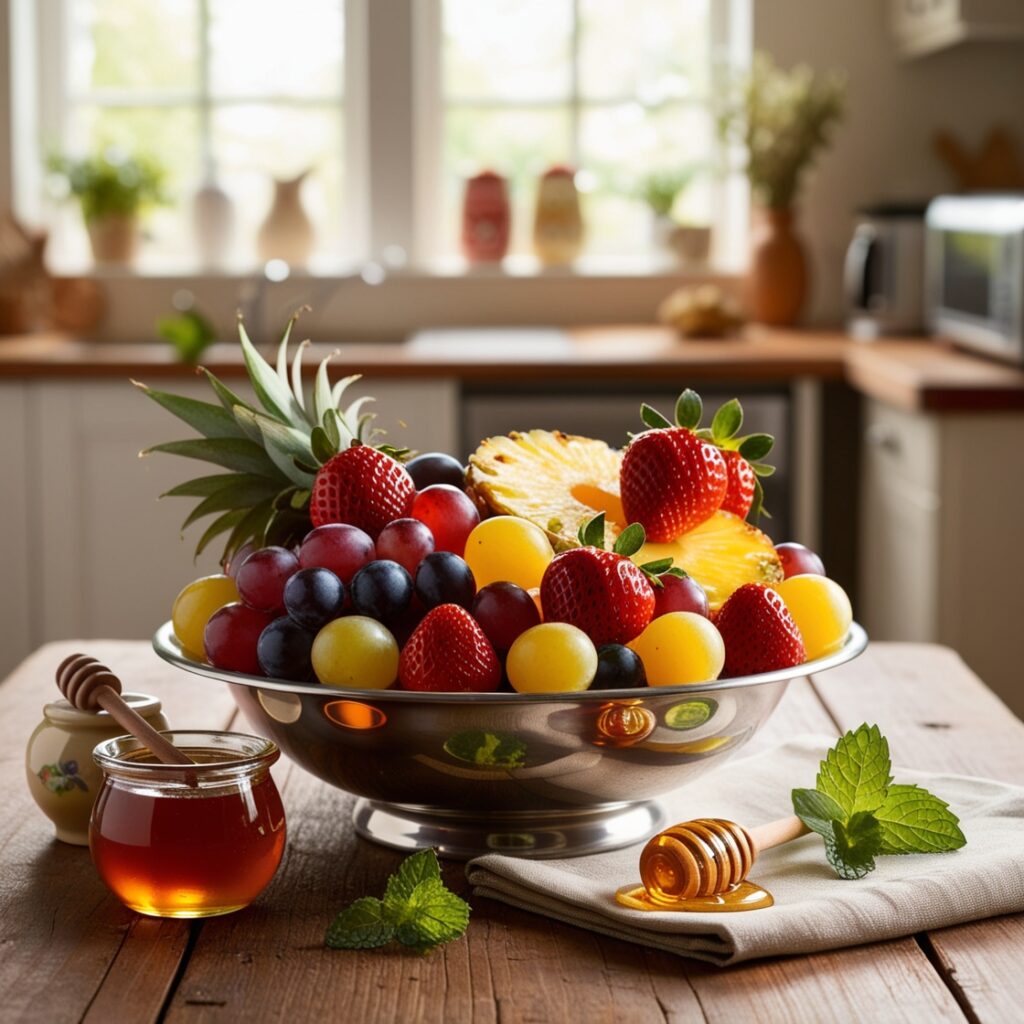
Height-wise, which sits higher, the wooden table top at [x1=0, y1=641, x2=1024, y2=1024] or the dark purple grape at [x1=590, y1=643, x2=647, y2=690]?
the dark purple grape at [x1=590, y1=643, x2=647, y2=690]

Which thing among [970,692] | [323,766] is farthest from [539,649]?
[970,692]

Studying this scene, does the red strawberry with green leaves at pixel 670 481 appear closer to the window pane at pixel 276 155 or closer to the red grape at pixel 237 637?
the red grape at pixel 237 637

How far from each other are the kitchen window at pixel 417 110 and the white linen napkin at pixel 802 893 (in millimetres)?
3183

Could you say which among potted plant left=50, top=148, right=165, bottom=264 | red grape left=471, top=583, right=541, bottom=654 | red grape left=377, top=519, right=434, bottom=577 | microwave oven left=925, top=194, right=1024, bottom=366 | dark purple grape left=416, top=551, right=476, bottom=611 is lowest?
red grape left=471, top=583, right=541, bottom=654

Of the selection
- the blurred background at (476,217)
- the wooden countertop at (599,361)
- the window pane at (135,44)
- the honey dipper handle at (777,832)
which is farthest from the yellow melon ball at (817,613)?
the window pane at (135,44)

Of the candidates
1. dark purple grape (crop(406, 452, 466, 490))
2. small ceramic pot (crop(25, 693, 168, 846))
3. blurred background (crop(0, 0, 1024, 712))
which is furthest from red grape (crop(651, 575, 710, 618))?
blurred background (crop(0, 0, 1024, 712))

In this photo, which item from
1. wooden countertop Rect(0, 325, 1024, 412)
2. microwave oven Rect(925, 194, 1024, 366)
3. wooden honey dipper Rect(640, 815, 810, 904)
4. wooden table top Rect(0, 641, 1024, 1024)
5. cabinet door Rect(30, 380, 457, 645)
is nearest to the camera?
wooden table top Rect(0, 641, 1024, 1024)

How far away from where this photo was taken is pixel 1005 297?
9.44 ft

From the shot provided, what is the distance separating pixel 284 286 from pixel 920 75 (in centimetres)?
164

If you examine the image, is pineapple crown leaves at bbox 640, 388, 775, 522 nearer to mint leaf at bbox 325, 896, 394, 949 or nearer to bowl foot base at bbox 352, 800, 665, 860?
bowl foot base at bbox 352, 800, 665, 860

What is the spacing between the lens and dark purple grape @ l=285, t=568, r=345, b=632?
908mm

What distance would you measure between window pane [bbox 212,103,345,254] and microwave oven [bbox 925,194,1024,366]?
1524 mm

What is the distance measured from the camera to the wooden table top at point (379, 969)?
0.77 m

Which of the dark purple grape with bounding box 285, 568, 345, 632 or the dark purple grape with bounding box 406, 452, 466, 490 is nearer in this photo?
the dark purple grape with bounding box 285, 568, 345, 632
